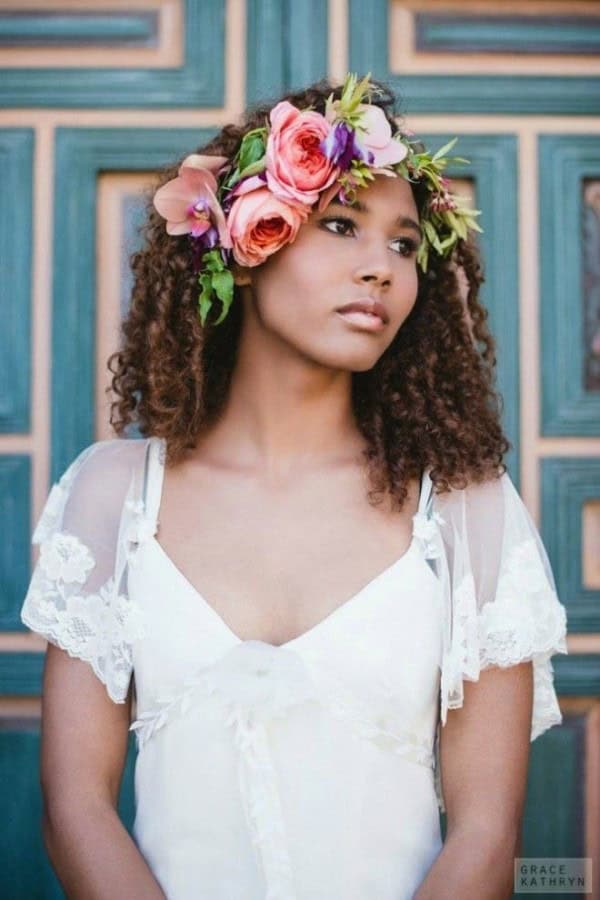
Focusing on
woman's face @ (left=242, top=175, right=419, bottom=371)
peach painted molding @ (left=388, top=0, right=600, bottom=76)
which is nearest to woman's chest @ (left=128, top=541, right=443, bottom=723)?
woman's face @ (left=242, top=175, right=419, bottom=371)

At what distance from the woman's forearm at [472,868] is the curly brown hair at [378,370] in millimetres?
576

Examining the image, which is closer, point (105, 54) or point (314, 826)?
point (314, 826)

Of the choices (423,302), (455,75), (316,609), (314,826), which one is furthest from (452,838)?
(455,75)

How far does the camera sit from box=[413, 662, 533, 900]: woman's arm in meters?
2.02

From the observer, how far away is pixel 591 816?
299 cm

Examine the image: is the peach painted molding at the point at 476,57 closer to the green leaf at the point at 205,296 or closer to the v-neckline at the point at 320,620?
the green leaf at the point at 205,296

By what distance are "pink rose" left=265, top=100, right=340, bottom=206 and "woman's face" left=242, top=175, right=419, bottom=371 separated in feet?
0.18

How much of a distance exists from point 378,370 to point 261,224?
424 millimetres

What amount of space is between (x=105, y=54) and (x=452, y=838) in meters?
1.97

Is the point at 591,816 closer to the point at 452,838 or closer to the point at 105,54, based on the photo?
the point at 452,838

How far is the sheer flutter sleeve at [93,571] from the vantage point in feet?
7.04

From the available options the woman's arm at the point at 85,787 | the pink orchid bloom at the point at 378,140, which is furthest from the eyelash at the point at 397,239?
the woman's arm at the point at 85,787

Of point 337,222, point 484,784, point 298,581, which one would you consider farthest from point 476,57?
point 484,784

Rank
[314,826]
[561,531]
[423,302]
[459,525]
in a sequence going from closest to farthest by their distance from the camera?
1. [314,826]
2. [459,525]
3. [423,302]
4. [561,531]
